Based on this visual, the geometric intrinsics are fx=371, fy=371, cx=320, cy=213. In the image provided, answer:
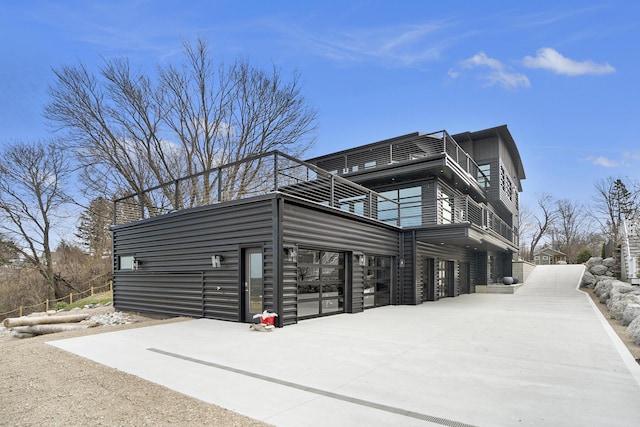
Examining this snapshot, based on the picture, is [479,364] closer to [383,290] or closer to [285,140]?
[383,290]

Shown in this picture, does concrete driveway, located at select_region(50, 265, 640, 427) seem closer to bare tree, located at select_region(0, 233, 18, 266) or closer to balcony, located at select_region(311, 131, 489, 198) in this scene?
balcony, located at select_region(311, 131, 489, 198)

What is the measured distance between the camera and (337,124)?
20.1 m

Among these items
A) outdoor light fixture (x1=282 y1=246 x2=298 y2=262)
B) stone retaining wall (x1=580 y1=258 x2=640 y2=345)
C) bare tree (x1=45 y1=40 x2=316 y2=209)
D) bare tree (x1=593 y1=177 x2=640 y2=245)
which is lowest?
stone retaining wall (x1=580 y1=258 x2=640 y2=345)

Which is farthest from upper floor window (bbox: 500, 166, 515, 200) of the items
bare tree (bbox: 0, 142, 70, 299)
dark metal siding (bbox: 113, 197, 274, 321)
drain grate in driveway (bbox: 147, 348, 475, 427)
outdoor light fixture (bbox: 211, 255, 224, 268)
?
bare tree (bbox: 0, 142, 70, 299)

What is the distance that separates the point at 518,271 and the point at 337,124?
14.3 metres

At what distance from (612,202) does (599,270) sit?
657 inches

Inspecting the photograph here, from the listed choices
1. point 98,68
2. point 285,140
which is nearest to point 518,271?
point 285,140

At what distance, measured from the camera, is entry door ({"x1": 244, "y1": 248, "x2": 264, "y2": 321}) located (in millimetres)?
8125

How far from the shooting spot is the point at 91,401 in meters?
3.53

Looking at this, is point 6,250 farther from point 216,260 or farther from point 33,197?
point 216,260

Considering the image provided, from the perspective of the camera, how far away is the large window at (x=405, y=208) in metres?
14.0

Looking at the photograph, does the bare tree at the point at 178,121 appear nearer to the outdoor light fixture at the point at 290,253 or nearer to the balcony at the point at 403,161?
the balcony at the point at 403,161

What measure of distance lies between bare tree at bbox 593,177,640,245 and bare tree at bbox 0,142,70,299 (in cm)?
3812

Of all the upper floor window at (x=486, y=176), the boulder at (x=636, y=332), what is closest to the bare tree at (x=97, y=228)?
the upper floor window at (x=486, y=176)
